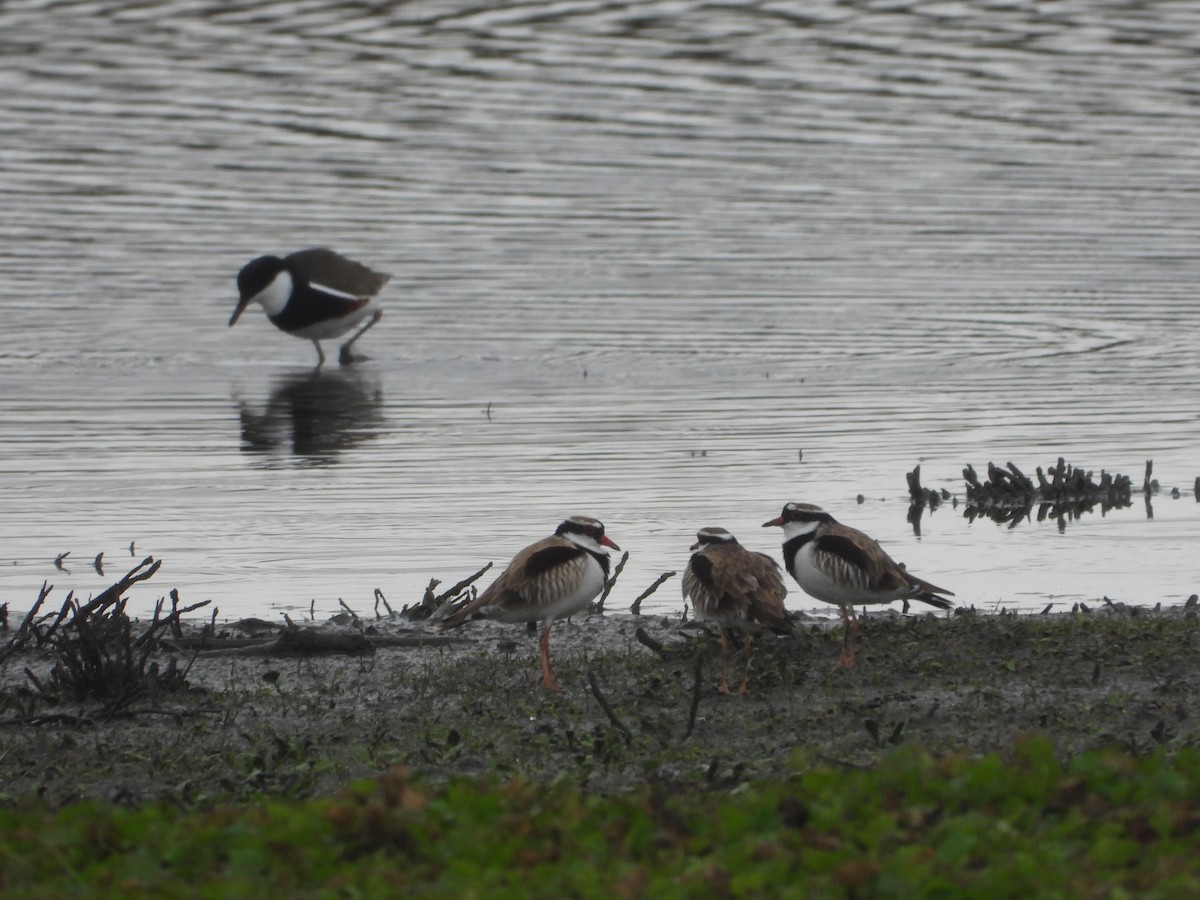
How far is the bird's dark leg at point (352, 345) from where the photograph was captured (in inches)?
746

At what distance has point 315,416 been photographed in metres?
16.3

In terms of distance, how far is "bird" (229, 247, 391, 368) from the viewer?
18.7 m

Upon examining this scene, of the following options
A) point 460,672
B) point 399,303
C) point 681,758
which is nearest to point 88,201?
point 399,303

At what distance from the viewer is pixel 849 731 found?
7.58 metres

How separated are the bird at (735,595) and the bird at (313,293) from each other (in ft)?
34.5

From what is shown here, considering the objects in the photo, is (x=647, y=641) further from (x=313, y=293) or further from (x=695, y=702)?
(x=313, y=293)

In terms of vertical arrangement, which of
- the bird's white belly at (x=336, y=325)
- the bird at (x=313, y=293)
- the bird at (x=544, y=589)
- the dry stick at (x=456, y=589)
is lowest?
→ the dry stick at (x=456, y=589)

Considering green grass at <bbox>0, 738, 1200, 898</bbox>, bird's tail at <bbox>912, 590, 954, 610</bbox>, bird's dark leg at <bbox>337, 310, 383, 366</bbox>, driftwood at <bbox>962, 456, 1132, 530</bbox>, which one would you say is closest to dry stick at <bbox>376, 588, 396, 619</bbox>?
bird's tail at <bbox>912, 590, 954, 610</bbox>

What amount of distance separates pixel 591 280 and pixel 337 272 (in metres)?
2.90

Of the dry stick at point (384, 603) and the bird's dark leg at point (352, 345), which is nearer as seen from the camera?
the dry stick at point (384, 603)

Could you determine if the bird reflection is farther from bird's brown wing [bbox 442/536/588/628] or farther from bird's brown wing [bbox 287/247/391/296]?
bird's brown wing [bbox 442/536/588/628]

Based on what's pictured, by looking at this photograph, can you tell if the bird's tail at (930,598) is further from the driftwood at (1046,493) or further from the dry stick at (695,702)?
the driftwood at (1046,493)

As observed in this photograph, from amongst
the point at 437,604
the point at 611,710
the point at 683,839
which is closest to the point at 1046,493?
the point at 437,604

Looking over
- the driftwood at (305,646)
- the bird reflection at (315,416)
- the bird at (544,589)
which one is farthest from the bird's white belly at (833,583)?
the bird reflection at (315,416)
